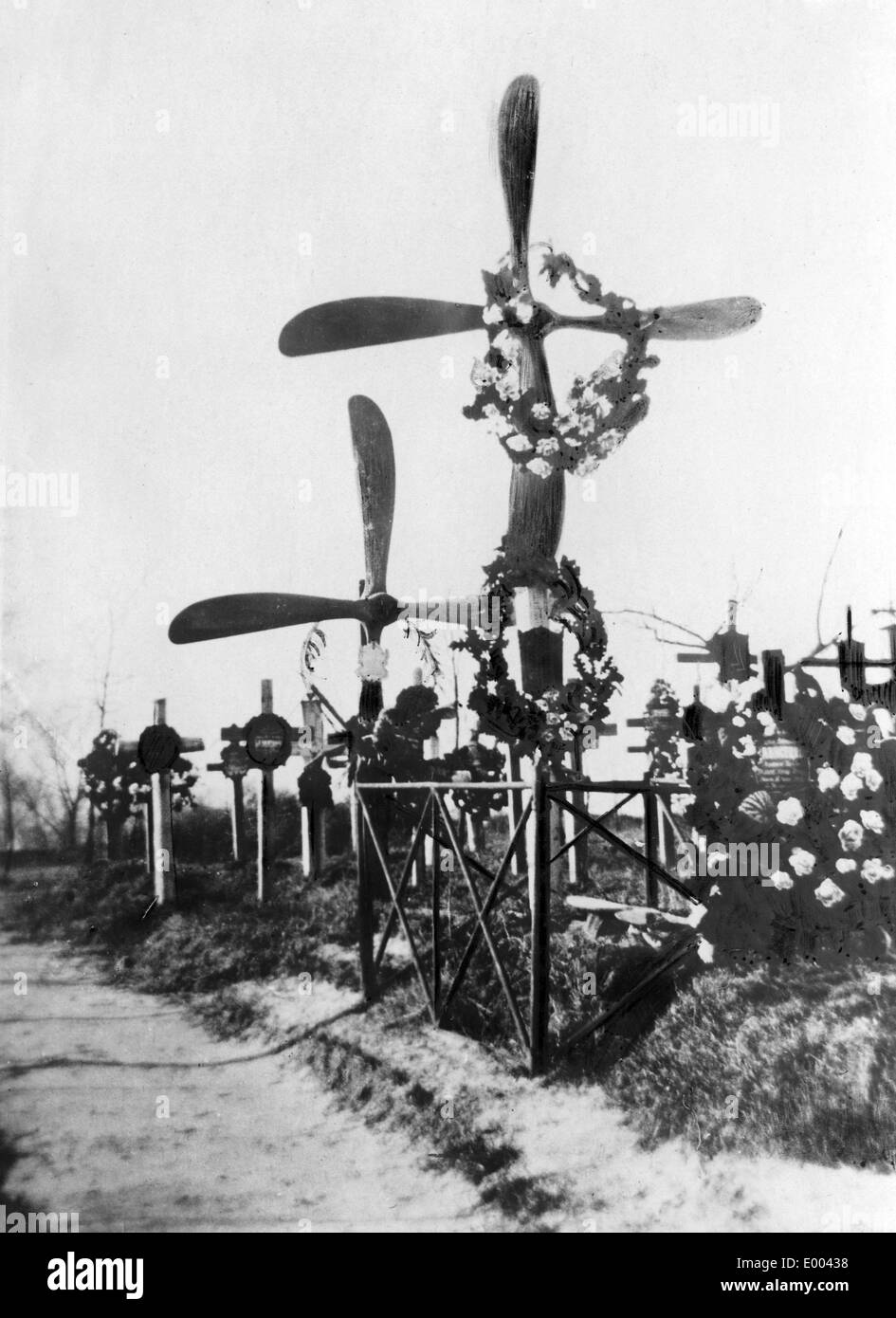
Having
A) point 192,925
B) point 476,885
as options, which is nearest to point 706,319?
point 476,885

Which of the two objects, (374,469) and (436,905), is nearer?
(436,905)

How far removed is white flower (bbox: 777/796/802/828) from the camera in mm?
3221

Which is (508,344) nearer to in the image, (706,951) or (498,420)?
(498,420)

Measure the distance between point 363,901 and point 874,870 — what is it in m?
1.88

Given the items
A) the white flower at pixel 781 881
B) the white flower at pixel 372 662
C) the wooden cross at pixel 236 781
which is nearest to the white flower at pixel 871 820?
the white flower at pixel 781 881

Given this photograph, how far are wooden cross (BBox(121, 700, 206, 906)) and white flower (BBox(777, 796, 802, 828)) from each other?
2167 mm

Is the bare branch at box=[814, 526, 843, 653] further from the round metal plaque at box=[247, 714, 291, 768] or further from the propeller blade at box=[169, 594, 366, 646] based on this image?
the round metal plaque at box=[247, 714, 291, 768]

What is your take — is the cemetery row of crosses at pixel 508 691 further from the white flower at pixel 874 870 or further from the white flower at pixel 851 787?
the white flower at pixel 874 870

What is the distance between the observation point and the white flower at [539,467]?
3.45 meters

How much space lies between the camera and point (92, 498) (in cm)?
348

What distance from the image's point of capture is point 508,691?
3428mm

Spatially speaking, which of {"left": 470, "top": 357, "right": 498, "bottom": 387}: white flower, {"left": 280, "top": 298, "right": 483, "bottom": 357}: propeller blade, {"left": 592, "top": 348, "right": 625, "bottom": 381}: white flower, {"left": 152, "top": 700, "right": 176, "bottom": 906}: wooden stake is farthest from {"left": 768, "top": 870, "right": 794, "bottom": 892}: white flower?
{"left": 280, "top": 298, "right": 483, "bottom": 357}: propeller blade

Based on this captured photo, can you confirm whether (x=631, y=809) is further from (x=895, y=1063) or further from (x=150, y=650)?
(x=150, y=650)
